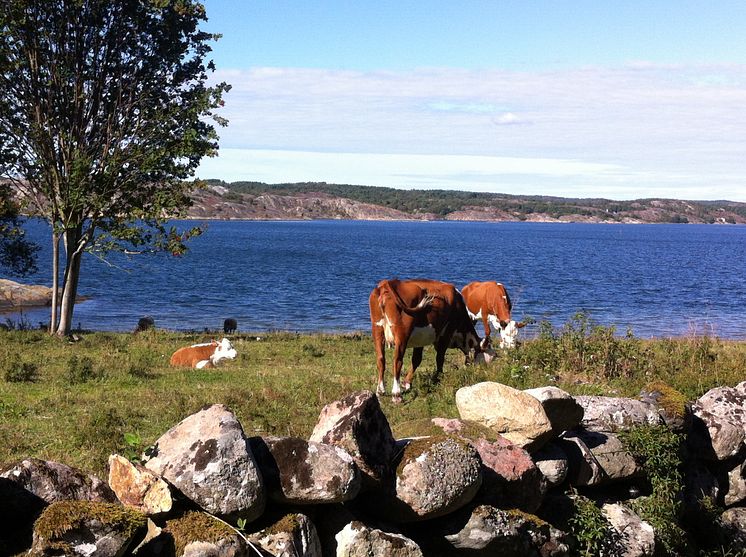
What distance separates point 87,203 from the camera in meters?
26.7

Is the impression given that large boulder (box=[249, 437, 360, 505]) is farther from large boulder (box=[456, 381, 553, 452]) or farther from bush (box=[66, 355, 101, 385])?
bush (box=[66, 355, 101, 385])

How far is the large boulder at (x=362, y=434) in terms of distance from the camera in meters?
8.48

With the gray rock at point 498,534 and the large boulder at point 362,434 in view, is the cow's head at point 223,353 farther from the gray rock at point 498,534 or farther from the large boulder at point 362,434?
the gray rock at point 498,534

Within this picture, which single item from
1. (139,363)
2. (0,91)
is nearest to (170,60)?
(0,91)

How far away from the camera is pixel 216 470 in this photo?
7.36 meters

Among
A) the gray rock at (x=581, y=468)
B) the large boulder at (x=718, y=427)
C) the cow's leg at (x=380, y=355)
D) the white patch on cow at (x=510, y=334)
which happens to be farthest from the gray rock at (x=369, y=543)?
the white patch on cow at (x=510, y=334)

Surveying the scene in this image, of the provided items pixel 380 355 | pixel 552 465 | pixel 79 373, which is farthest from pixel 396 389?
pixel 79 373

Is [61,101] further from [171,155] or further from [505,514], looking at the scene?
[505,514]

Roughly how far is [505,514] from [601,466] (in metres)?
2.28

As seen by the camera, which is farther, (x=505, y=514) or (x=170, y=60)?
(x=170, y=60)

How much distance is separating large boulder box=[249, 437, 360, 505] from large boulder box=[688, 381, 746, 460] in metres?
6.80

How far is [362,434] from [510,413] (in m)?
2.24

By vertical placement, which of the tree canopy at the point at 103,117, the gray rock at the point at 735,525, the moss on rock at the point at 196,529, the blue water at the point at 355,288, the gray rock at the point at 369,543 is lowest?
the blue water at the point at 355,288

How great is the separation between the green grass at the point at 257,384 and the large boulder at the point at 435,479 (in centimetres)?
289
